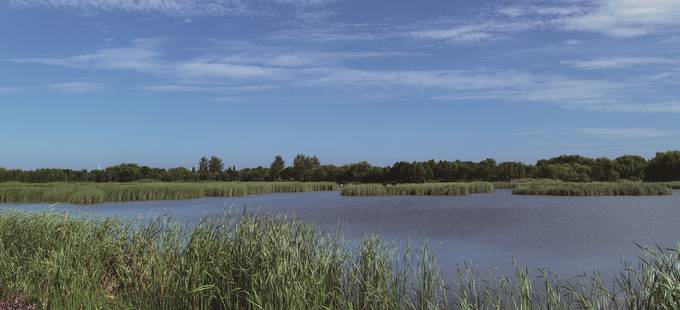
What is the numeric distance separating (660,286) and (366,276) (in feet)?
9.19

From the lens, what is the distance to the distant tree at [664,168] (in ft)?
204

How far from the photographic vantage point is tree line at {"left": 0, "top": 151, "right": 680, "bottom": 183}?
6406 cm

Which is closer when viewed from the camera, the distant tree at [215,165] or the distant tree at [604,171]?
the distant tree at [604,171]

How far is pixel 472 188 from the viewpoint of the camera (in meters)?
43.4

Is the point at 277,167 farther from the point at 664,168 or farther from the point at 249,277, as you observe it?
the point at 249,277

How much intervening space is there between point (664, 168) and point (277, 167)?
55824 millimetres

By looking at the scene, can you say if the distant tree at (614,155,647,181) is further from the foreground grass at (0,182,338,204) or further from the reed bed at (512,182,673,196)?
the foreground grass at (0,182,338,204)

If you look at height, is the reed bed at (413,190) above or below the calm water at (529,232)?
above

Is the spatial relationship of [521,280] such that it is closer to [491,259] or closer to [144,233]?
[144,233]

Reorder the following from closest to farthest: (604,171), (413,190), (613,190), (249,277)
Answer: (249,277) → (613,190) → (413,190) → (604,171)

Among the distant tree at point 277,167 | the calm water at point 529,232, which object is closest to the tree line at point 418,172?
the distant tree at point 277,167

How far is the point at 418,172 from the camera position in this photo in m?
74.8

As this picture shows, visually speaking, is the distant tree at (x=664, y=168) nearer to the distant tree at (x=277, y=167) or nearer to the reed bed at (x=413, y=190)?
the reed bed at (x=413, y=190)

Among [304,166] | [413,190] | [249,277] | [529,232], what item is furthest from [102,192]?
[304,166]
